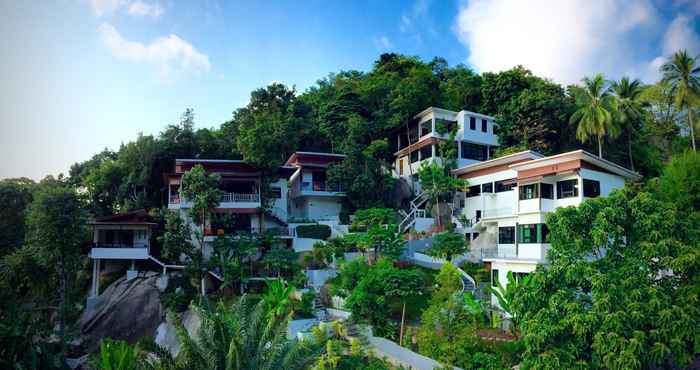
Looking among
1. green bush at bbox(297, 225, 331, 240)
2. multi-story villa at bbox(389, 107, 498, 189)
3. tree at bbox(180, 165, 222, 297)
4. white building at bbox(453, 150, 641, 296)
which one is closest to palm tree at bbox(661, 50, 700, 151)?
white building at bbox(453, 150, 641, 296)

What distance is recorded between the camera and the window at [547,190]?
79.8 ft

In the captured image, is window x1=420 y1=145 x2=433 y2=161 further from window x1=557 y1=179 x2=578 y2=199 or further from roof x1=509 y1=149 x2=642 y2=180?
window x1=557 y1=179 x2=578 y2=199

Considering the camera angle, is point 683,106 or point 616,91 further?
point 616,91

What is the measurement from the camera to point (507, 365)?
1644 cm

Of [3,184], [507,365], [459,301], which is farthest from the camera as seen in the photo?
[3,184]

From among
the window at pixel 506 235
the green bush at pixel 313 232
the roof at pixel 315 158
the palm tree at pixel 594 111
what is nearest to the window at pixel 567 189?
the window at pixel 506 235

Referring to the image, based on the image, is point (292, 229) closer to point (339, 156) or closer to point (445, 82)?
point (339, 156)

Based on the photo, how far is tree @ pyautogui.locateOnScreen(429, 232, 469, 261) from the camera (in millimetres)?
26688

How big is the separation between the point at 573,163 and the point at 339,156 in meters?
18.1

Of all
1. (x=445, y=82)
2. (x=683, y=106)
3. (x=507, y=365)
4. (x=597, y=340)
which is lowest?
(x=507, y=365)

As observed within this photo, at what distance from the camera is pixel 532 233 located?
2333 cm

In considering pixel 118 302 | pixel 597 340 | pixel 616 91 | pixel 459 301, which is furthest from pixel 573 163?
pixel 118 302

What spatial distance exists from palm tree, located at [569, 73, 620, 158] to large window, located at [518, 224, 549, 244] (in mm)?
13890

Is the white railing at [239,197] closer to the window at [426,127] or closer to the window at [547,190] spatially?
the window at [426,127]
